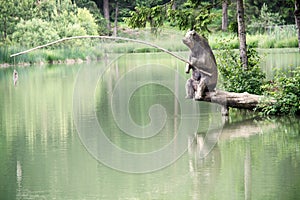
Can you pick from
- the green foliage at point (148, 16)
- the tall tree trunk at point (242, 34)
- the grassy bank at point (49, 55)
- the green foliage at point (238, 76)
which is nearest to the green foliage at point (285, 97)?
the green foliage at point (238, 76)

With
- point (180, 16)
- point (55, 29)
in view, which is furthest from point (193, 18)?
point (55, 29)

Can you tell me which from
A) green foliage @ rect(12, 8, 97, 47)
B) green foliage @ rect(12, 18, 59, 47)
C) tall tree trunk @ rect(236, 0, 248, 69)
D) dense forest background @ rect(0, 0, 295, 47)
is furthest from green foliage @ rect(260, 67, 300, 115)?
green foliage @ rect(12, 18, 59, 47)

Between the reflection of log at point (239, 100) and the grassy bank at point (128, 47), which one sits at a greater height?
the reflection of log at point (239, 100)

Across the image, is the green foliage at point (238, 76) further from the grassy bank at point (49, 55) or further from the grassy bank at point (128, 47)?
the grassy bank at point (49, 55)

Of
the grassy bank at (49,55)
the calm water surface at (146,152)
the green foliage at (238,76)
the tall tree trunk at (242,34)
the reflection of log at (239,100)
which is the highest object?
the tall tree trunk at (242,34)

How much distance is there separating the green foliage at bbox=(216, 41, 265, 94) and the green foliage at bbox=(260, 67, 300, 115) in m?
0.61

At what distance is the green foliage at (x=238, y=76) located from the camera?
48.3 ft

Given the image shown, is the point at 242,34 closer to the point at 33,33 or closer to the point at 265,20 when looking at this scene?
the point at 33,33

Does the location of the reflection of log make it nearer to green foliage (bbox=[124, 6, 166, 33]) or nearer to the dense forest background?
green foliage (bbox=[124, 6, 166, 33])

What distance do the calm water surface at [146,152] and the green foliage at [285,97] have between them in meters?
0.21

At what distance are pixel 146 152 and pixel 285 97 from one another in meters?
3.27

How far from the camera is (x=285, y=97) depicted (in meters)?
13.7

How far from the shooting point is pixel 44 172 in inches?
401

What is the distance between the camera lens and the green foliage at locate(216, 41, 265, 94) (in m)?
14.7
